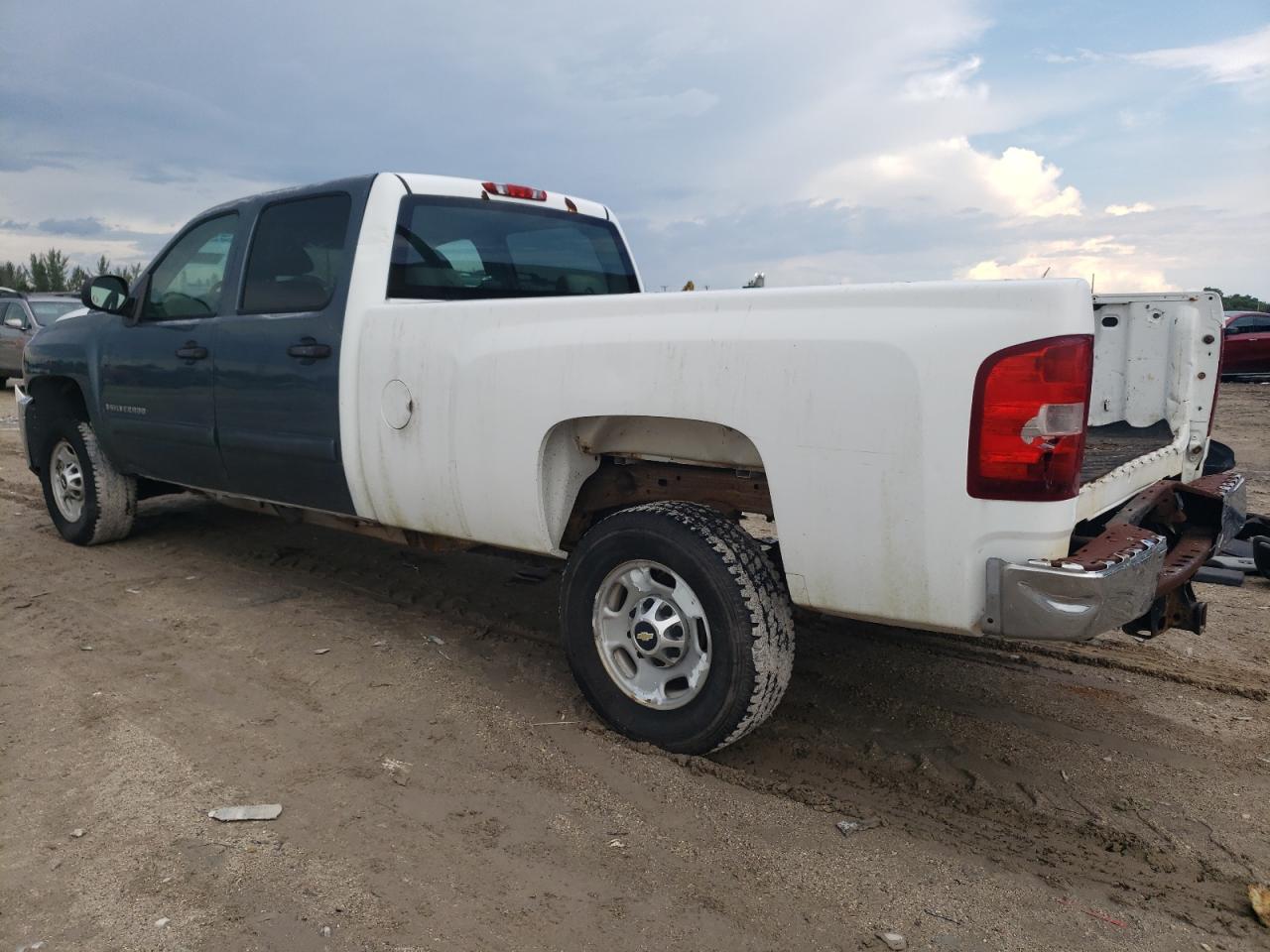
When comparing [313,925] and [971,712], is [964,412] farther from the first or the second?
[313,925]

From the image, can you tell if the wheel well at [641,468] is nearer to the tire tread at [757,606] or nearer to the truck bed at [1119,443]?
the tire tread at [757,606]

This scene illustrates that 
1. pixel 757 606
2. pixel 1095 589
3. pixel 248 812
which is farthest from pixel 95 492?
pixel 1095 589

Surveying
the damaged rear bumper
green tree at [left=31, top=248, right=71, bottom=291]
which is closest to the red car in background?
the damaged rear bumper

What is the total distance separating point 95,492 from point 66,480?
408mm

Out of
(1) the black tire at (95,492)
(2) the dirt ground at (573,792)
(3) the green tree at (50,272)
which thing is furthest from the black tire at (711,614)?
(3) the green tree at (50,272)

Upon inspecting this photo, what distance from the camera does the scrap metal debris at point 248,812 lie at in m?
2.86

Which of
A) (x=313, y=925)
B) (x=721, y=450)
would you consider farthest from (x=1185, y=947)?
(x=313, y=925)

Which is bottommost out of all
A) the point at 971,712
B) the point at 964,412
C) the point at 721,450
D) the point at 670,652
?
the point at 971,712

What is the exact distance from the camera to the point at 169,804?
9.65 ft

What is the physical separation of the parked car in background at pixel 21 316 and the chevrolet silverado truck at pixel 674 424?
12863 millimetres

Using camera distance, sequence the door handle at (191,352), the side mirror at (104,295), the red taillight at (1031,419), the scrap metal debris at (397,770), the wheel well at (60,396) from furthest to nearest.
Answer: the wheel well at (60,396)
the side mirror at (104,295)
the door handle at (191,352)
the scrap metal debris at (397,770)
the red taillight at (1031,419)

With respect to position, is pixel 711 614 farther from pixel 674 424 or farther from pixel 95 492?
pixel 95 492

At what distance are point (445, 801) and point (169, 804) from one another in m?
0.84

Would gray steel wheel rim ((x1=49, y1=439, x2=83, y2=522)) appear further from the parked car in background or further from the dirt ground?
the parked car in background
